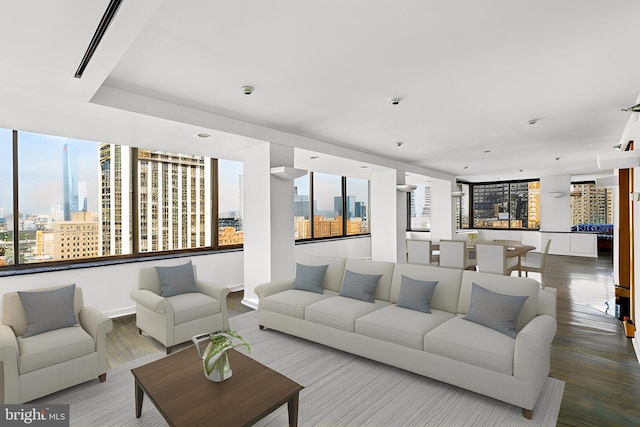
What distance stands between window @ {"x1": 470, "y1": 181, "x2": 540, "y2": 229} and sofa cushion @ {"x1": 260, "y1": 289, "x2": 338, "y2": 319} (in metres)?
10.2

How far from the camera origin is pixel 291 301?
12.5 ft

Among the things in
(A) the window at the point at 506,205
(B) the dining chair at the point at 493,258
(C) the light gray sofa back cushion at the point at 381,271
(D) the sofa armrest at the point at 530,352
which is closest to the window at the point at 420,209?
(A) the window at the point at 506,205

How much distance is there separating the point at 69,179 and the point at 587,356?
6.73 m

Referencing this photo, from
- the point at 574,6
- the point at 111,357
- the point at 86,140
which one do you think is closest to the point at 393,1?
the point at 574,6

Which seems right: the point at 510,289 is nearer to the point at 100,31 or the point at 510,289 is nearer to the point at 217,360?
the point at 217,360

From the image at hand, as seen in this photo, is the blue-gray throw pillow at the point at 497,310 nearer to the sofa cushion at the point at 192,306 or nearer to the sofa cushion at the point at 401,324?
the sofa cushion at the point at 401,324

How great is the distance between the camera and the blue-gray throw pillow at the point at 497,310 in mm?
2703

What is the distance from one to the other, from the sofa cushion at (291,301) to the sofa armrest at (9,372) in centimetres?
225

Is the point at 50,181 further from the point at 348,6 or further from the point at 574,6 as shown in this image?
the point at 574,6

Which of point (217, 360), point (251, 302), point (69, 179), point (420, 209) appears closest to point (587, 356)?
point (217, 360)

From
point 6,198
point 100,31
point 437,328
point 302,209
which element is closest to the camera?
point 100,31

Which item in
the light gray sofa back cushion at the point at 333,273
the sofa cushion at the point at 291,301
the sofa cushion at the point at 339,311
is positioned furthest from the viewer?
the light gray sofa back cushion at the point at 333,273

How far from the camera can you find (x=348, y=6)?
2014 millimetres

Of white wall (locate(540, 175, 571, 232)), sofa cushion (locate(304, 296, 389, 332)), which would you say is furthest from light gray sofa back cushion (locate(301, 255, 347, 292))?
white wall (locate(540, 175, 571, 232))
